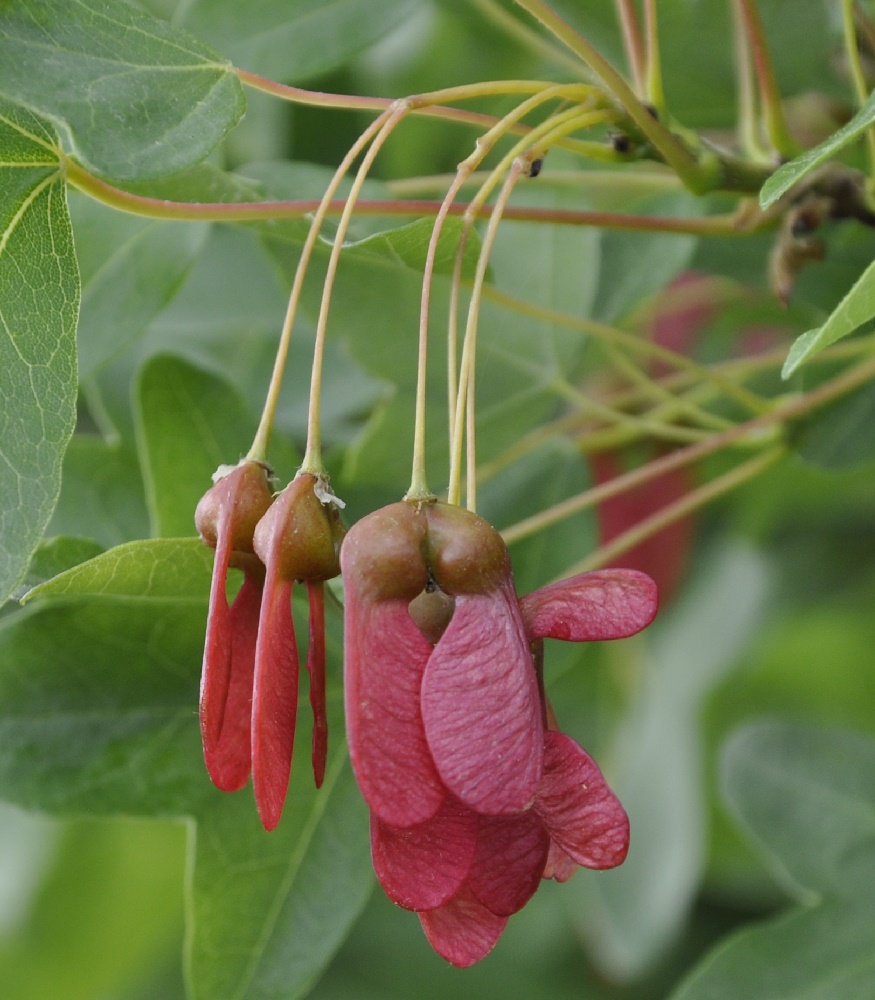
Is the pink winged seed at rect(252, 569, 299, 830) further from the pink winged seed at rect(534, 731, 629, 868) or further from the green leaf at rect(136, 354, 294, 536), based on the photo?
the green leaf at rect(136, 354, 294, 536)

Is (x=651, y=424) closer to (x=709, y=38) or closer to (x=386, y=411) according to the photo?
(x=386, y=411)

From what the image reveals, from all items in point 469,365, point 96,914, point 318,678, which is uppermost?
point 469,365

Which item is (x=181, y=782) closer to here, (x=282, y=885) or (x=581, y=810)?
(x=282, y=885)

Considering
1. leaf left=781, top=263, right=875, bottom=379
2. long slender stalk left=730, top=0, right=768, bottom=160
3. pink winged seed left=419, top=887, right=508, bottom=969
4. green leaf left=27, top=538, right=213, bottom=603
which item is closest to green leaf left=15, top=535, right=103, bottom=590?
green leaf left=27, top=538, right=213, bottom=603

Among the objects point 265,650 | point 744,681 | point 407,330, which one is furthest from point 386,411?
point 744,681

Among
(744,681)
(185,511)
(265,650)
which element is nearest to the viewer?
(265,650)

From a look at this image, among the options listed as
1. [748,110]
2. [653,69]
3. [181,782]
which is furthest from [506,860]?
[748,110]
